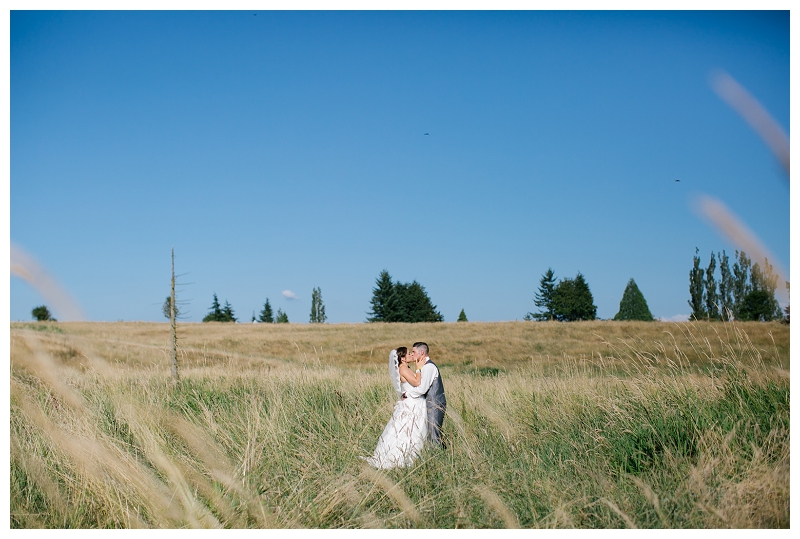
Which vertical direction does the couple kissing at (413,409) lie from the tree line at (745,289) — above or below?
below

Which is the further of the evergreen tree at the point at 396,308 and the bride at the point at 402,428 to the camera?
the evergreen tree at the point at 396,308

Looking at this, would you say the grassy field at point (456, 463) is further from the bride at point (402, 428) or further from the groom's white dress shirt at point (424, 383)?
the groom's white dress shirt at point (424, 383)

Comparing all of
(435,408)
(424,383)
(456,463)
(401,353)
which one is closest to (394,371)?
(401,353)

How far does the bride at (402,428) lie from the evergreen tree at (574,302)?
6679 centimetres

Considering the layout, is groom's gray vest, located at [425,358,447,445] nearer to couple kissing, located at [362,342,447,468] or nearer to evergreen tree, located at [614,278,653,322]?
couple kissing, located at [362,342,447,468]

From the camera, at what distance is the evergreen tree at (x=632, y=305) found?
66.3 meters

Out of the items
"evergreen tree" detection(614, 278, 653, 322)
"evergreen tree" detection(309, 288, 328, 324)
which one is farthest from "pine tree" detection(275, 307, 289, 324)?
"evergreen tree" detection(614, 278, 653, 322)

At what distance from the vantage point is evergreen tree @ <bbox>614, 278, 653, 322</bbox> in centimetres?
6631

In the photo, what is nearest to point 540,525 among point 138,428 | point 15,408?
point 138,428

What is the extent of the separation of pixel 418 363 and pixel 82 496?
3.65 m

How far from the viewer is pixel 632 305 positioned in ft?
221

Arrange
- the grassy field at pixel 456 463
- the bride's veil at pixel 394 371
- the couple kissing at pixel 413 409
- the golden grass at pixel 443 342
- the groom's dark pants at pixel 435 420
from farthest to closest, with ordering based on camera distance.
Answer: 1. the golden grass at pixel 443 342
2. the bride's veil at pixel 394 371
3. the groom's dark pants at pixel 435 420
4. the couple kissing at pixel 413 409
5. the grassy field at pixel 456 463

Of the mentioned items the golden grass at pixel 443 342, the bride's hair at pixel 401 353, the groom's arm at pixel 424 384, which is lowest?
the golden grass at pixel 443 342

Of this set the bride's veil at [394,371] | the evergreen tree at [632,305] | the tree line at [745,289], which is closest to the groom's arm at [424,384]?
the bride's veil at [394,371]
